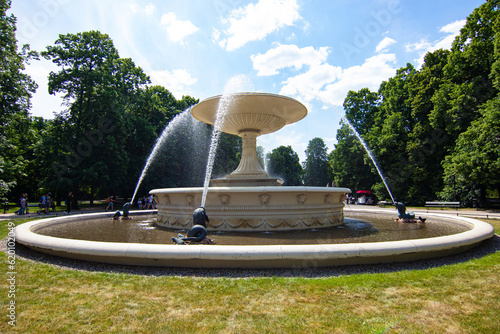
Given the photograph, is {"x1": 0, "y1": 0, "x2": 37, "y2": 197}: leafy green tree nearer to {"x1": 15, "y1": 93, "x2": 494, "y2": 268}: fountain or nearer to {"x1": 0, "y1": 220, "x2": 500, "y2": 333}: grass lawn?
{"x1": 15, "y1": 93, "x2": 494, "y2": 268}: fountain

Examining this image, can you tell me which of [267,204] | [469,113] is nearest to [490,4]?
[469,113]

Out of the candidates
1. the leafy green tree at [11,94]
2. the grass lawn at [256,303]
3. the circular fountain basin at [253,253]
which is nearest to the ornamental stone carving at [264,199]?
the circular fountain basin at [253,253]

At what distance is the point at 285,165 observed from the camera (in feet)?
193

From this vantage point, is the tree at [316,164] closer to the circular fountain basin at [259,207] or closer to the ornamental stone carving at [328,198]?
the ornamental stone carving at [328,198]

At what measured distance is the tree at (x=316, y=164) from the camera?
2921 inches

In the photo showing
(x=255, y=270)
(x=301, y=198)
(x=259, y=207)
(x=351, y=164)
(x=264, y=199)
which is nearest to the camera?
(x=255, y=270)

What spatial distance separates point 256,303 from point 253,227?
463cm

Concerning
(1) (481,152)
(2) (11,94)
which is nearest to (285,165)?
(1) (481,152)

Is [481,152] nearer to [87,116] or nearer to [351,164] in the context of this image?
[351,164]

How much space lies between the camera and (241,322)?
2998mm

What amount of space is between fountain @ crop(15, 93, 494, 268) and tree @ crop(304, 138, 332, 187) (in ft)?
201

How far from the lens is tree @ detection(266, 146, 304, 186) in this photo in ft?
189

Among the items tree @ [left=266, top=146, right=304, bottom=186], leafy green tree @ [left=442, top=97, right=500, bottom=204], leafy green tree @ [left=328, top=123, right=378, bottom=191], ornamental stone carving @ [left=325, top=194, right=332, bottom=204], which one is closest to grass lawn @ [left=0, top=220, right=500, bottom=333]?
ornamental stone carving @ [left=325, top=194, right=332, bottom=204]

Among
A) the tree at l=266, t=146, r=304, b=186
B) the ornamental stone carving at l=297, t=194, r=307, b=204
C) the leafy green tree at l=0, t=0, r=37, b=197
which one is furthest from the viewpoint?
the tree at l=266, t=146, r=304, b=186
